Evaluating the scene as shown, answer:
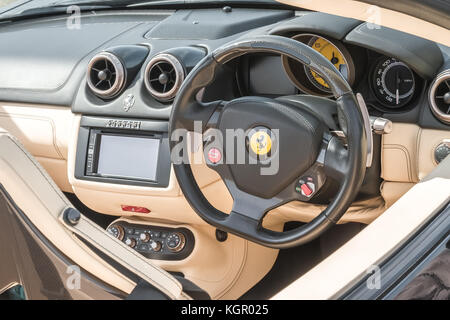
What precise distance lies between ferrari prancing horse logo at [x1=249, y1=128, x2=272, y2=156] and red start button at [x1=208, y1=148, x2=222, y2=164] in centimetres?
12

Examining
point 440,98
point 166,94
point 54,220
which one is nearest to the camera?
point 54,220

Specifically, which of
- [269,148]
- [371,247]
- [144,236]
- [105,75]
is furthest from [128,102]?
[371,247]

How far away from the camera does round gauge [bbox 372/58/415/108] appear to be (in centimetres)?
195

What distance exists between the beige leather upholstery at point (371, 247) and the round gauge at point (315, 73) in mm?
639

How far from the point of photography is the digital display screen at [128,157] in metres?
2.22

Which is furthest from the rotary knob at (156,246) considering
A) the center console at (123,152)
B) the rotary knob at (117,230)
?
the center console at (123,152)

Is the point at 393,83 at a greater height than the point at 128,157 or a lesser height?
greater

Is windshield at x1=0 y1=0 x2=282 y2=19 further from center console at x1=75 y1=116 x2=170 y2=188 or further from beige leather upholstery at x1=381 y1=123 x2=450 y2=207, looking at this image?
beige leather upholstery at x1=381 y1=123 x2=450 y2=207

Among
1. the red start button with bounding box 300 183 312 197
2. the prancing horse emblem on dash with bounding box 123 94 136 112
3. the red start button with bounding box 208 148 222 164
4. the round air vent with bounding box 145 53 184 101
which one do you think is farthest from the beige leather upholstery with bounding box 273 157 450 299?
the prancing horse emblem on dash with bounding box 123 94 136 112

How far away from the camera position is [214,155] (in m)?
1.89

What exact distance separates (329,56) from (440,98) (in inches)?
14.3

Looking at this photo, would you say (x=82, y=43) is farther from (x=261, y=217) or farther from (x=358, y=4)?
(x=358, y=4)

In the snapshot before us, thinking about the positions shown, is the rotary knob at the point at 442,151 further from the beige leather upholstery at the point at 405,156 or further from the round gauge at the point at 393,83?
the round gauge at the point at 393,83

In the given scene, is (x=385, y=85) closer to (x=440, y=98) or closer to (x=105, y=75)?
(x=440, y=98)
